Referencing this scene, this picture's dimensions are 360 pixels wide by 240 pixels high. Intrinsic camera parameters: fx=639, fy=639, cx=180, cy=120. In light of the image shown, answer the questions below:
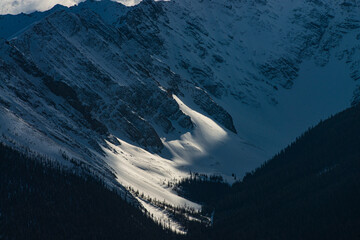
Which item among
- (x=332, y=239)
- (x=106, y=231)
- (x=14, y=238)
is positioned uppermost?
(x=332, y=239)

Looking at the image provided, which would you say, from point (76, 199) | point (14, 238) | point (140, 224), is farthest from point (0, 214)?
point (140, 224)

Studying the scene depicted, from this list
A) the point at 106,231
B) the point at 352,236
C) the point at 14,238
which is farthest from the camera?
the point at 106,231

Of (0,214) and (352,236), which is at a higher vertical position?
(352,236)

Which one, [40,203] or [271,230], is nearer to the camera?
[40,203]

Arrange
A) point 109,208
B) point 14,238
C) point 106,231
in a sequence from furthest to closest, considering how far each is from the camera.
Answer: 1. point 109,208
2. point 106,231
3. point 14,238

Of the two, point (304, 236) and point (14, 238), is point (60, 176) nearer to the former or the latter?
point (14, 238)

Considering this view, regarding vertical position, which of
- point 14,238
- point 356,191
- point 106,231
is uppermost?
point 356,191

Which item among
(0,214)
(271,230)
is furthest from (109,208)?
(271,230)

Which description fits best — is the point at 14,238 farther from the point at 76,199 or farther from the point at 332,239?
the point at 332,239

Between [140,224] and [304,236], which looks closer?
[304,236]
